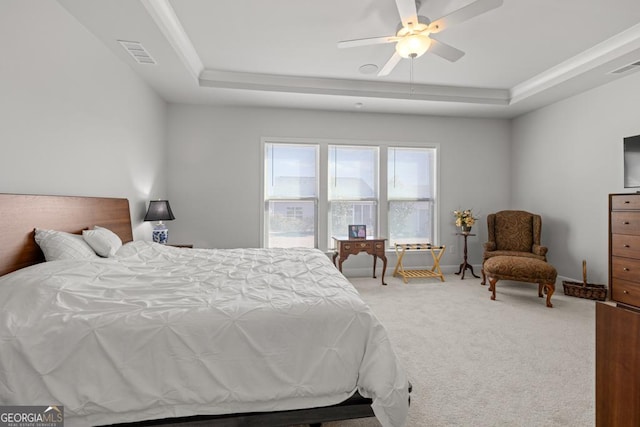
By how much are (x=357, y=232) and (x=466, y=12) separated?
3.18 metres

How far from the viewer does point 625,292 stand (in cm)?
320

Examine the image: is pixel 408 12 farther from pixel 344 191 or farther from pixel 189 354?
pixel 344 191

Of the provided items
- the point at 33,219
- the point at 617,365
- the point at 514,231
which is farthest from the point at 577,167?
the point at 33,219

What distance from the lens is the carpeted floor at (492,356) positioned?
1.78 m

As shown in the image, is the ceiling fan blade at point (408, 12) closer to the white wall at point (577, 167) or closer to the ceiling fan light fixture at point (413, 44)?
the ceiling fan light fixture at point (413, 44)

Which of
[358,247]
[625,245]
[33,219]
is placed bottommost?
[358,247]

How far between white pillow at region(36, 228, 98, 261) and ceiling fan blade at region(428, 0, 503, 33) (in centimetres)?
310

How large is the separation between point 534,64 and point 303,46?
9.54ft

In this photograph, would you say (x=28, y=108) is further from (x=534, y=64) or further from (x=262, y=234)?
(x=534, y=64)

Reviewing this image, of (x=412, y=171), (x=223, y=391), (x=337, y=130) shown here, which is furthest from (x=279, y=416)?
(x=412, y=171)

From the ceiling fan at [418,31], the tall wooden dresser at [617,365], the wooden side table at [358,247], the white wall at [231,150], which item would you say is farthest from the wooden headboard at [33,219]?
the wooden side table at [358,247]

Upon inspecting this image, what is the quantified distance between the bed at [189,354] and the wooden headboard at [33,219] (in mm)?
47

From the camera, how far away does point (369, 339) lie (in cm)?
148

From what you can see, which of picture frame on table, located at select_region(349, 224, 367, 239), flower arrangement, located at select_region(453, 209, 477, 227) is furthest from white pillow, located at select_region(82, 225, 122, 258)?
flower arrangement, located at select_region(453, 209, 477, 227)
